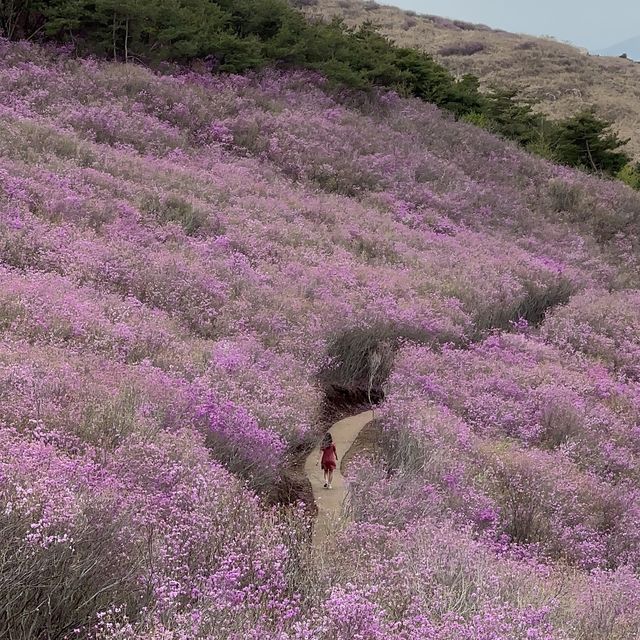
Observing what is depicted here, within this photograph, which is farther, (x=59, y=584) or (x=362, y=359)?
(x=362, y=359)

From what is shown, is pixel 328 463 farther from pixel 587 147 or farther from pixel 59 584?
pixel 587 147

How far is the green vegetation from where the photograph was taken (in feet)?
64.7

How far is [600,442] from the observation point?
9.57 meters

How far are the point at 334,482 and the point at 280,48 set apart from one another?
19686mm

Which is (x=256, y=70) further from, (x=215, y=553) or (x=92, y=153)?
(x=215, y=553)

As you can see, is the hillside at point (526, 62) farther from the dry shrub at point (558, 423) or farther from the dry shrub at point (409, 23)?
the dry shrub at point (558, 423)

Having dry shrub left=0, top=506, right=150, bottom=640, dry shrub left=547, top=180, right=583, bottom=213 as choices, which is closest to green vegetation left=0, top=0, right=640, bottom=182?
dry shrub left=547, top=180, right=583, bottom=213

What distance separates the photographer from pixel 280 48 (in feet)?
77.1

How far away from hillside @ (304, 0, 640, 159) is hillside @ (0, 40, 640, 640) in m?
28.5

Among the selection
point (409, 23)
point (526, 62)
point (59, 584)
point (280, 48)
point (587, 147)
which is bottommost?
point (59, 584)

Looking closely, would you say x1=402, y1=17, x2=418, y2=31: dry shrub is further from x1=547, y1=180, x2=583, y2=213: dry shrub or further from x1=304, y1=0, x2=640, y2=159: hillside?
x1=547, y1=180, x2=583, y2=213: dry shrub

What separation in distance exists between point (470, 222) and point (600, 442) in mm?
11481

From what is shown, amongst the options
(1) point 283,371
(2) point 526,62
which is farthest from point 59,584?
(2) point 526,62

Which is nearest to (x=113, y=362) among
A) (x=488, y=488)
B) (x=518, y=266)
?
(x=488, y=488)
